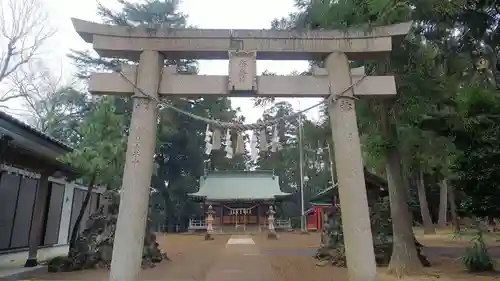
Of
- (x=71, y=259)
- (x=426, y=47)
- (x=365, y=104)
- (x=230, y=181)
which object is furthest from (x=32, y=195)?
(x=230, y=181)

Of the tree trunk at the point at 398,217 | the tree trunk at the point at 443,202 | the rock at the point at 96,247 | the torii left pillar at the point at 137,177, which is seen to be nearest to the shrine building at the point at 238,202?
the tree trunk at the point at 443,202

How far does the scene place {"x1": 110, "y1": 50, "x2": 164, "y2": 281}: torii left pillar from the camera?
5441 mm

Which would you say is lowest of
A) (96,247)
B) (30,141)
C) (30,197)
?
(96,247)

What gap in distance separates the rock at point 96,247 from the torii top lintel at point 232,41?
6.75 meters

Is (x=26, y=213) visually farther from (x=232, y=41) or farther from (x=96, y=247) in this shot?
(x=232, y=41)

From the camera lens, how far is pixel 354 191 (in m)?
5.80

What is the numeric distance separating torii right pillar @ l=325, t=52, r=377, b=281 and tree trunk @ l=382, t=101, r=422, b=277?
4.48 meters

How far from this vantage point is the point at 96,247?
1119 cm

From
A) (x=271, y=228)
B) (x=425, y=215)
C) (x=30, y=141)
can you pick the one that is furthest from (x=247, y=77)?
(x=425, y=215)

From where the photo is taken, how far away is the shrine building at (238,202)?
3475cm

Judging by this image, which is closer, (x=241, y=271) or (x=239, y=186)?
(x=241, y=271)

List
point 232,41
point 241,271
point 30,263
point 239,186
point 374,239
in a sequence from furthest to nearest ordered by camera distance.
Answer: point 239,186
point 374,239
point 30,263
point 241,271
point 232,41

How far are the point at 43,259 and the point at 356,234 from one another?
453 inches

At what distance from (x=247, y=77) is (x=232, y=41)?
2.28 feet
